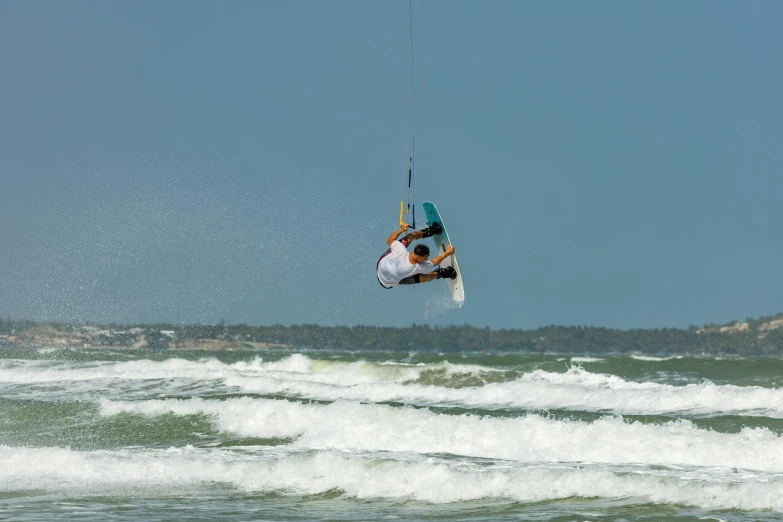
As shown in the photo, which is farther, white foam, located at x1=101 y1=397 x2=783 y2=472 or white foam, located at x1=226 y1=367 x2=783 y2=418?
white foam, located at x1=226 y1=367 x2=783 y2=418

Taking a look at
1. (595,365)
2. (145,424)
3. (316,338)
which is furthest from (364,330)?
(145,424)

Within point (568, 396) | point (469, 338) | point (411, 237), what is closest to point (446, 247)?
point (411, 237)

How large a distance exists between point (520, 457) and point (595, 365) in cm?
2291

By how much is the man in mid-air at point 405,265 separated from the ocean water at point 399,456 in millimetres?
2414

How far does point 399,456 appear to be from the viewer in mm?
13086

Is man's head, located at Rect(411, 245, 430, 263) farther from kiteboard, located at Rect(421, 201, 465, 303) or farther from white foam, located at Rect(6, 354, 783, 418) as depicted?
white foam, located at Rect(6, 354, 783, 418)

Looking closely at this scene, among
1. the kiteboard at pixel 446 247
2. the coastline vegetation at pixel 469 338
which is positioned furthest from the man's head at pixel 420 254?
the coastline vegetation at pixel 469 338

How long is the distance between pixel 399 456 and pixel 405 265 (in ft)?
8.46

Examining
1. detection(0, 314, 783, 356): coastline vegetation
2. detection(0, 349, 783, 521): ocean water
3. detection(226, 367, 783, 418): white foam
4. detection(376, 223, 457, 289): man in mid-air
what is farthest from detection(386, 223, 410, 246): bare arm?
detection(0, 314, 783, 356): coastline vegetation

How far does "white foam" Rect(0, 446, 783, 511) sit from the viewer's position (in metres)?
10.5

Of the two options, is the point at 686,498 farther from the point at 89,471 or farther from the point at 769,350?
the point at 769,350

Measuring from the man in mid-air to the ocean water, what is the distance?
241 cm

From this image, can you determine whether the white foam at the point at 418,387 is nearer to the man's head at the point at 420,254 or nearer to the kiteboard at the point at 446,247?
the kiteboard at the point at 446,247

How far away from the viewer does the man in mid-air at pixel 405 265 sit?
13.3 metres
